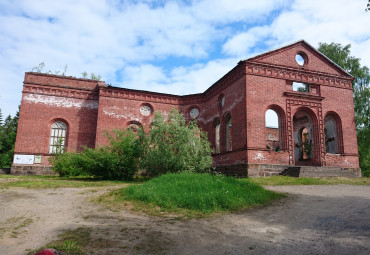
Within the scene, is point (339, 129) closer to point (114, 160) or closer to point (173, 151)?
point (173, 151)

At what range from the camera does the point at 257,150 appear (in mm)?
15852

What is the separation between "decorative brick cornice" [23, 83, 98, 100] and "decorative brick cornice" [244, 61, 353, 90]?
12928mm

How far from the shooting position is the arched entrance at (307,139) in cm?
1742

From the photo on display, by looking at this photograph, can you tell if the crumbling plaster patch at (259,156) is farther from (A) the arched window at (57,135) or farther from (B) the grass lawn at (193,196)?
(A) the arched window at (57,135)

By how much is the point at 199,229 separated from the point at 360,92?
1052 inches

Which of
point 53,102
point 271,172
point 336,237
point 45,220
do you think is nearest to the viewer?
→ point 336,237

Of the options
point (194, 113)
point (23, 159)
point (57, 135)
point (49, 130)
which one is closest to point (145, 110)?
point (194, 113)

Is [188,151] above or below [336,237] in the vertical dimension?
above

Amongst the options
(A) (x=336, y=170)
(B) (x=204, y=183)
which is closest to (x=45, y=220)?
(B) (x=204, y=183)

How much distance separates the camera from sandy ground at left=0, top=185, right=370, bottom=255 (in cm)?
420

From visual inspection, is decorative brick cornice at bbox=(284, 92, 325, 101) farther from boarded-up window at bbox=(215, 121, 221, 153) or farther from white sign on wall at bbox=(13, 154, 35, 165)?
white sign on wall at bbox=(13, 154, 35, 165)

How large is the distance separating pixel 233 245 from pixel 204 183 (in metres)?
4.00

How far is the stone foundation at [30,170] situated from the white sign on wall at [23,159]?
0.98 ft

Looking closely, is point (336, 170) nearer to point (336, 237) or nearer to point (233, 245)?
point (336, 237)
